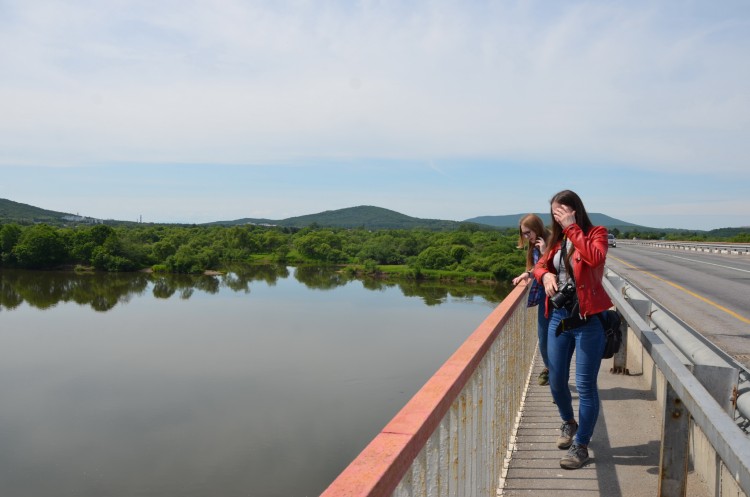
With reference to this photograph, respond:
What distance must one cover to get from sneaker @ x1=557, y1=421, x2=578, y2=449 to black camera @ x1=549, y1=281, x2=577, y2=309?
0.90m

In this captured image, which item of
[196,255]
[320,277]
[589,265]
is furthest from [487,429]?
[196,255]

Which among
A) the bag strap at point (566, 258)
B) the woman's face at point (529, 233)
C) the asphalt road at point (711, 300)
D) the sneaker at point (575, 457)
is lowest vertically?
the sneaker at point (575, 457)

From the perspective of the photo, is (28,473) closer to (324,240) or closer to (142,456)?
(142,456)

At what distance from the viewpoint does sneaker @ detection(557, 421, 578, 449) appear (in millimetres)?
3809

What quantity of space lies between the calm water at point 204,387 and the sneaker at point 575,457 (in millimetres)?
17804

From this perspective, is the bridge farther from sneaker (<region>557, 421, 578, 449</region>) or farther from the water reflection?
the water reflection

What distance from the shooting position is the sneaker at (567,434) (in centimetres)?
381

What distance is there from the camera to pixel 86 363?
3459 cm


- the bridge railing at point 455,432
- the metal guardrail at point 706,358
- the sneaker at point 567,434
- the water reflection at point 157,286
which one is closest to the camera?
the bridge railing at point 455,432

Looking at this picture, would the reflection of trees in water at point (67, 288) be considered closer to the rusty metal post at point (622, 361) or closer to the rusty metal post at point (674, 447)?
the rusty metal post at point (622, 361)

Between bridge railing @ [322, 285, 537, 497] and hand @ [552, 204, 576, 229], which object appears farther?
hand @ [552, 204, 576, 229]

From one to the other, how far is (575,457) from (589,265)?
1.18 metres

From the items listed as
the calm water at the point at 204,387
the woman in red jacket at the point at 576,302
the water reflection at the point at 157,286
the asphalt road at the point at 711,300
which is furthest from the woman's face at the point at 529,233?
the water reflection at the point at 157,286

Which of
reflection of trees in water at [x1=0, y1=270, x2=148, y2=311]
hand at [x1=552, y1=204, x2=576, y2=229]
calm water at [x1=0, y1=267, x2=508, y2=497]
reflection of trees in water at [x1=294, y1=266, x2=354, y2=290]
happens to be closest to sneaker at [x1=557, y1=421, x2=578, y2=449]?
hand at [x1=552, y1=204, x2=576, y2=229]
